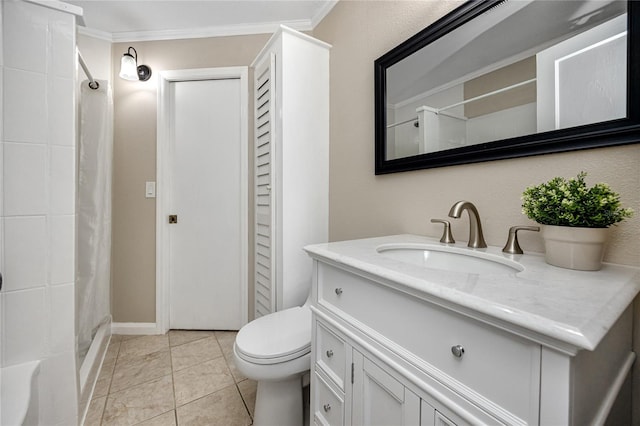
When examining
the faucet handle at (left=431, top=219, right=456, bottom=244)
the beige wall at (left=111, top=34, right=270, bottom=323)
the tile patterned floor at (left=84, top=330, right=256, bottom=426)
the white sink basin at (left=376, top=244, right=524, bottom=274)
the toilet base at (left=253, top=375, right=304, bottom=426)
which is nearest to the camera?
the white sink basin at (left=376, top=244, right=524, bottom=274)

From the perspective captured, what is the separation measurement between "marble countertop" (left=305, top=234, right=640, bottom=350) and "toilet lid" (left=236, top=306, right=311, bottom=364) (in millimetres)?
590

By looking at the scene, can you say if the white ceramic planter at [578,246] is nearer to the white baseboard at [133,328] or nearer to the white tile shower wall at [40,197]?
the white tile shower wall at [40,197]

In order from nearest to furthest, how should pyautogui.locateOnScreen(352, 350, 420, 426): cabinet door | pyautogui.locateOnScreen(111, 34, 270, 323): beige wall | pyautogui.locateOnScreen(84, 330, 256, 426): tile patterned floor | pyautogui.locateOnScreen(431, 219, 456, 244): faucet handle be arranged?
pyautogui.locateOnScreen(352, 350, 420, 426): cabinet door
pyautogui.locateOnScreen(431, 219, 456, 244): faucet handle
pyautogui.locateOnScreen(84, 330, 256, 426): tile patterned floor
pyautogui.locateOnScreen(111, 34, 270, 323): beige wall

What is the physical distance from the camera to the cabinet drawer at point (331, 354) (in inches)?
34.0

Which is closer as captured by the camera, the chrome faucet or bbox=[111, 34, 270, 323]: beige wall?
the chrome faucet

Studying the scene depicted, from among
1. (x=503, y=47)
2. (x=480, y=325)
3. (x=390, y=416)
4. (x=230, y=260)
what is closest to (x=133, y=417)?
(x=230, y=260)

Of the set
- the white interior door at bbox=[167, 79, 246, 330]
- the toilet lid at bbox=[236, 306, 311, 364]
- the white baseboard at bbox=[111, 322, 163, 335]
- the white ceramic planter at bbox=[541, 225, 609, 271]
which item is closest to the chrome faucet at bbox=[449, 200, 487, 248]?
the white ceramic planter at bbox=[541, 225, 609, 271]

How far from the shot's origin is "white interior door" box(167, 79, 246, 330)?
2.25m

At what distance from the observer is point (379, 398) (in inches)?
28.4

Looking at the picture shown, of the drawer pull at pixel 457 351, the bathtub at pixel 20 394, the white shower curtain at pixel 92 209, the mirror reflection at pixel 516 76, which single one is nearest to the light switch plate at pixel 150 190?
the white shower curtain at pixel 92 209

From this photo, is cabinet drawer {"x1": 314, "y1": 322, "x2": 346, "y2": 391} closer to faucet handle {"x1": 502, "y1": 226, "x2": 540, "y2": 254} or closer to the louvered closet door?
faucet handle {"x1": 502, "y1": 226, "x2": 540, "y2": 254}

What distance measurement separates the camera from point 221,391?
1.57 meters

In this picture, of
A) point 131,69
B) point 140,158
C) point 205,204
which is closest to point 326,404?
point 205,204

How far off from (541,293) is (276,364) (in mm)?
957
